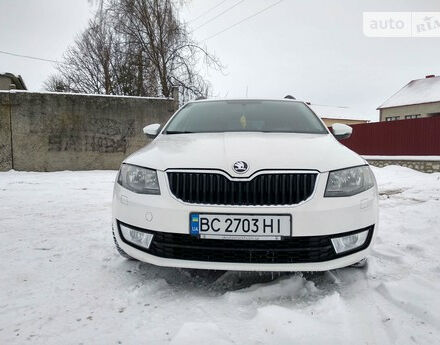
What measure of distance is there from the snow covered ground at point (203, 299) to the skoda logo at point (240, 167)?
715mm

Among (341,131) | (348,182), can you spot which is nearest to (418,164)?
(341,131)

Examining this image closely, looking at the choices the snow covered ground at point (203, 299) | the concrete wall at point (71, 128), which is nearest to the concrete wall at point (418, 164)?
the concrete wall at point (71, 128)

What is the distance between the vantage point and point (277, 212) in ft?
6.25

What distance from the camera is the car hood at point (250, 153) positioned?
2047 millimetres

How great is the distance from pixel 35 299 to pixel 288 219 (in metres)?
1.51

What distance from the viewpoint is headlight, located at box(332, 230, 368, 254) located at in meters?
2.01

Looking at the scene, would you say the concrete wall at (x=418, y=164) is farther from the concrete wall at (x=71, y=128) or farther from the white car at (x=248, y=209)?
the white car at (x=248, y=209)

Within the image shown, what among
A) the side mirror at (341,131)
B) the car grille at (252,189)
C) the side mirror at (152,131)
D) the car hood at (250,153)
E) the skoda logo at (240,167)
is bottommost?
the car grille at (252,189)

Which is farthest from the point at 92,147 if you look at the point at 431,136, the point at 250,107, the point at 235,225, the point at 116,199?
the point at 431,136

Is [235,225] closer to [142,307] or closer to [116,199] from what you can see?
[142,307]

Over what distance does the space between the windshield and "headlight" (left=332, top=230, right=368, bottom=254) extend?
1.10m

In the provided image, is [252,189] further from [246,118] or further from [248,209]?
[246,118]

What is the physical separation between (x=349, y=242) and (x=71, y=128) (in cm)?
900

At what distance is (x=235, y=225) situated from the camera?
1.92 metres
